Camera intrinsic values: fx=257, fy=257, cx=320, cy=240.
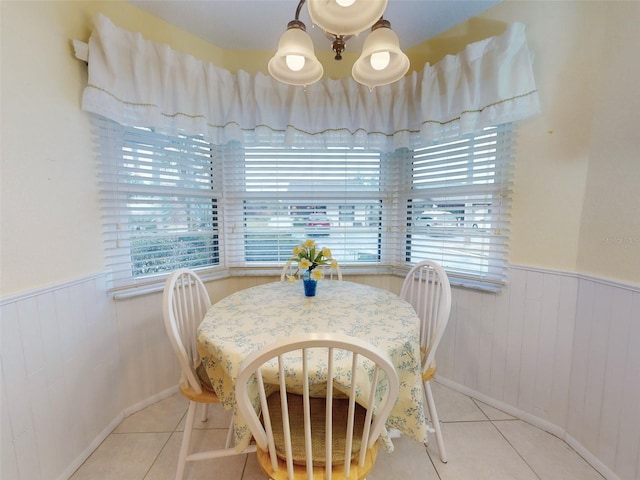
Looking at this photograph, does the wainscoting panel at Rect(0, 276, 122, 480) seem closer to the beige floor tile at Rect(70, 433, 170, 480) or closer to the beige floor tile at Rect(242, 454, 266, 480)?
the beige floor tile at Rect(70, 433, 170, 480)

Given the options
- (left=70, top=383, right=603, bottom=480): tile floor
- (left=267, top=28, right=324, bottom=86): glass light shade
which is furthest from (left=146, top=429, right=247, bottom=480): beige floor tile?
(left=267, top=28, right=324, bottom=86): glass light shade

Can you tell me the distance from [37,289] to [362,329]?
1.42m

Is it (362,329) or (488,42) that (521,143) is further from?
(362,329)

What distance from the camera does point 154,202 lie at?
1709mm

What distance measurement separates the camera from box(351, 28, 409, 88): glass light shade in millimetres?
948

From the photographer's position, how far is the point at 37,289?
1130mm

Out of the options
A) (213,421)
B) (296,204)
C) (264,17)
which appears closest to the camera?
(213,421)

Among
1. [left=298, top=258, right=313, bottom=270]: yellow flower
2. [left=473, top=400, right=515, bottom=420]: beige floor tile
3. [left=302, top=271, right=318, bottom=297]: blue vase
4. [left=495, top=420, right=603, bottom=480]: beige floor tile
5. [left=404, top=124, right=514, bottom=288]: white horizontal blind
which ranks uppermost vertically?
[left=404, top=124, right=514, bottom=288]: white horizontal blind

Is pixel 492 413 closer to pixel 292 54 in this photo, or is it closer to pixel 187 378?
pixel 187 378

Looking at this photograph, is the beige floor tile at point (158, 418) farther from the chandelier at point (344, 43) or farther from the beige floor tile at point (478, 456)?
the chandelier at point (344, 43)

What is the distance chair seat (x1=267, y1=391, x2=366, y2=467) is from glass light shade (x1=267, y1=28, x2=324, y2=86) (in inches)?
52.4

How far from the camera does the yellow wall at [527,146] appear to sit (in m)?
1.09

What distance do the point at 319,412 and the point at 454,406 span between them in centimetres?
123

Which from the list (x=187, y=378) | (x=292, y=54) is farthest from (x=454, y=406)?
(x=292, y=54)
